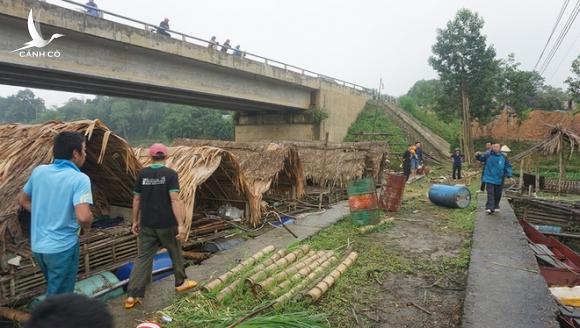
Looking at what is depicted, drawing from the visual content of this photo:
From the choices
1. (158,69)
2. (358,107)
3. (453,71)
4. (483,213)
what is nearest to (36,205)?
(483,213)

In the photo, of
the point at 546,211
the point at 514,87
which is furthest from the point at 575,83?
the point at 546,211

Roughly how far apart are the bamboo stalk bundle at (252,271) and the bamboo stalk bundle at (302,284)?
60 centimetres

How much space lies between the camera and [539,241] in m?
8.68

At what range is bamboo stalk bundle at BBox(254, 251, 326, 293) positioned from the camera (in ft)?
13.6

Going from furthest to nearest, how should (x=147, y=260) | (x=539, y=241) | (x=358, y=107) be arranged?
(x=358, y=107) < (x=539, y=241) < (x=147, y=260)

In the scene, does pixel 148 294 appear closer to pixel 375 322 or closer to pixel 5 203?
pixel 5 203

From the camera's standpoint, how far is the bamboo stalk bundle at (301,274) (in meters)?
4.11

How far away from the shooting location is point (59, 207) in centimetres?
314

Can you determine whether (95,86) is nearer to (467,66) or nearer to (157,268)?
(157,268)

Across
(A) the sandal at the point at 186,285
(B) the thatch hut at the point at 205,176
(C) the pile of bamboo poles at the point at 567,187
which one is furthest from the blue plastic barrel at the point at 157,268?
(C) the pile of bamboo poles at the point at 567,187

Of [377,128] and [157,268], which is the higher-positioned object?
[377,128]

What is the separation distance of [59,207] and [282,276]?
98.9 inches

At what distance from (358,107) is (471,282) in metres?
30.1

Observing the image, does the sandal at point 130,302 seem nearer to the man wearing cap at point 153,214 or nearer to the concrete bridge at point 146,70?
the man wearing cap at point 153,214
